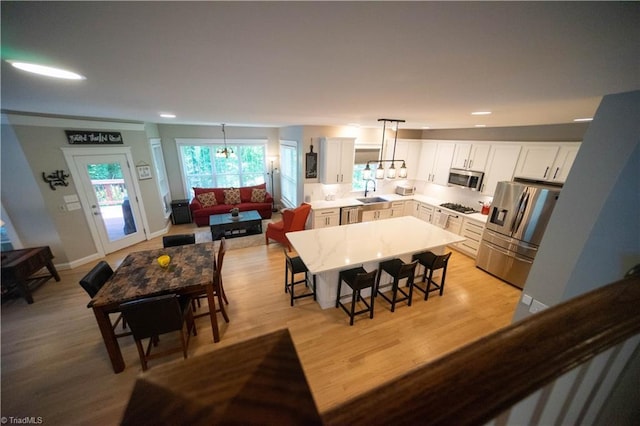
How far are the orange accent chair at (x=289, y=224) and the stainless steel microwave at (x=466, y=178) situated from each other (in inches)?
133

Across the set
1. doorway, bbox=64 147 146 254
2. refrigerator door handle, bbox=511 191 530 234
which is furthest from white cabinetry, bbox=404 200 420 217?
doorway, bbox=64 147 146 254

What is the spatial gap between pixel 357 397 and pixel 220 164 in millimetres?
7606

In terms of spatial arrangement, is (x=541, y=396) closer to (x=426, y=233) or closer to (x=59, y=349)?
(x=426, y=233)

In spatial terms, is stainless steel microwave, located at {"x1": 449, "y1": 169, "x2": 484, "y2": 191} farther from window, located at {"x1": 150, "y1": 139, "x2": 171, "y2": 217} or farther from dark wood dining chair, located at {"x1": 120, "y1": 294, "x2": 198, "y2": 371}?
window, located at {"x1": 150, "y1": 139, "x2": 171, "y2": 217}

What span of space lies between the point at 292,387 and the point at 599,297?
786 millimetres

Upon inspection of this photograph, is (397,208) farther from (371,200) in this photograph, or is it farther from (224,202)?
(224,202)

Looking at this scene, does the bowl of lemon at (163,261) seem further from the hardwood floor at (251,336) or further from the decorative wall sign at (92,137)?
the decorative wall sign at (92,137)

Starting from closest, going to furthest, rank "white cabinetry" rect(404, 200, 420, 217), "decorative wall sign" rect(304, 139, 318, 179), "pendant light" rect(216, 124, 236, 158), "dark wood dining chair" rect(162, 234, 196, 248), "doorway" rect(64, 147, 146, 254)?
"dark wood dining chair" rect(162, 234, 196, 248) < "doorway" rect(64, 147, 146, 254) < "decorative wall sign" rect(304, 139, 318, 179) < "white cabinetry" rect(404, 200, 420, 217) < "pendant light" rect(216, 124, 236, 158)

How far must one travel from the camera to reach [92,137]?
13.1 feet

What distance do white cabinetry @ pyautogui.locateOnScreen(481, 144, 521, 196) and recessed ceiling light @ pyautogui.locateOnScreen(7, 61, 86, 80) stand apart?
5576 millimetres

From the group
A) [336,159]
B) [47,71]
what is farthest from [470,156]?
[47,71]

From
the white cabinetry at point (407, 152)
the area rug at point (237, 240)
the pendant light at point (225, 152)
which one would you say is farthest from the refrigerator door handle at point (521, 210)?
the pendant light at point (225, 152)

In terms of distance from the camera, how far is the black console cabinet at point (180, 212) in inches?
237

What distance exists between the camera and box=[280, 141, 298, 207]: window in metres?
5.68
